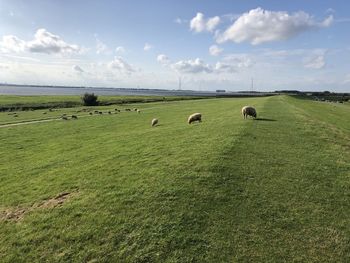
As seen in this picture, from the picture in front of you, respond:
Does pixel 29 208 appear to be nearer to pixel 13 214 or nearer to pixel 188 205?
pixel 13 214

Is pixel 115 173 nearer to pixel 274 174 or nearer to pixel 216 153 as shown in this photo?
pixel 216 153

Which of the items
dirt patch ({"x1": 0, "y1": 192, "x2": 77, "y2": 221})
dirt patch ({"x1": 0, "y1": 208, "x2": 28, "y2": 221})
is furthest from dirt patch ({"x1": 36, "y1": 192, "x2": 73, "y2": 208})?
dirt patch ({"x1": 0, "y1": 208, "x2": 28, "y2": 221})

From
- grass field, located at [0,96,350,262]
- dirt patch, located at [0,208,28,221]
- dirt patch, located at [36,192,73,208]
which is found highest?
grass field, located at [0,96,350,262]

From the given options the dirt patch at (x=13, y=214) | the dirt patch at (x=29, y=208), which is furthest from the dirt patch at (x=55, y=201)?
the dirt patch at (x=13, y=214)

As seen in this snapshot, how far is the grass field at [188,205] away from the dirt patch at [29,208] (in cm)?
4

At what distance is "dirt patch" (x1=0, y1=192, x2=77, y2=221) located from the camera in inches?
423

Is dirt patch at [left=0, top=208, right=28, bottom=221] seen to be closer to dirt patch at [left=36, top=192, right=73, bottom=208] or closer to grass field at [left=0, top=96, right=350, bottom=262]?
grass field at [left=0, top=96, right=350, bottom=262]

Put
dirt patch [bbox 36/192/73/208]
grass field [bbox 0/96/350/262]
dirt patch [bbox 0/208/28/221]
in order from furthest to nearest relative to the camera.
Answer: dirt patch [bbox 36/192/73/208] < dirt patch [bbox 0/208/28/221] < grass field [bbox 0/96/350/262]

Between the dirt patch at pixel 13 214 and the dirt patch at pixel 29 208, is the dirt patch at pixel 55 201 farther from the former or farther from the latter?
the dirt patch at pixel 13 214

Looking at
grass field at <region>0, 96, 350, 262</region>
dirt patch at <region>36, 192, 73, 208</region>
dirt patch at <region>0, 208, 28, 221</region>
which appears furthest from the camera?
dirt patch at <region>36, 192, 73, 208</region>

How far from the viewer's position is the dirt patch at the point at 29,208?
423 inches

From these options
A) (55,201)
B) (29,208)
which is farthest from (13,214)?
(55,201)

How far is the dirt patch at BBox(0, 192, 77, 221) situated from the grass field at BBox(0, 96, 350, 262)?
4 centimetres

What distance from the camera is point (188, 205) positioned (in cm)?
993
